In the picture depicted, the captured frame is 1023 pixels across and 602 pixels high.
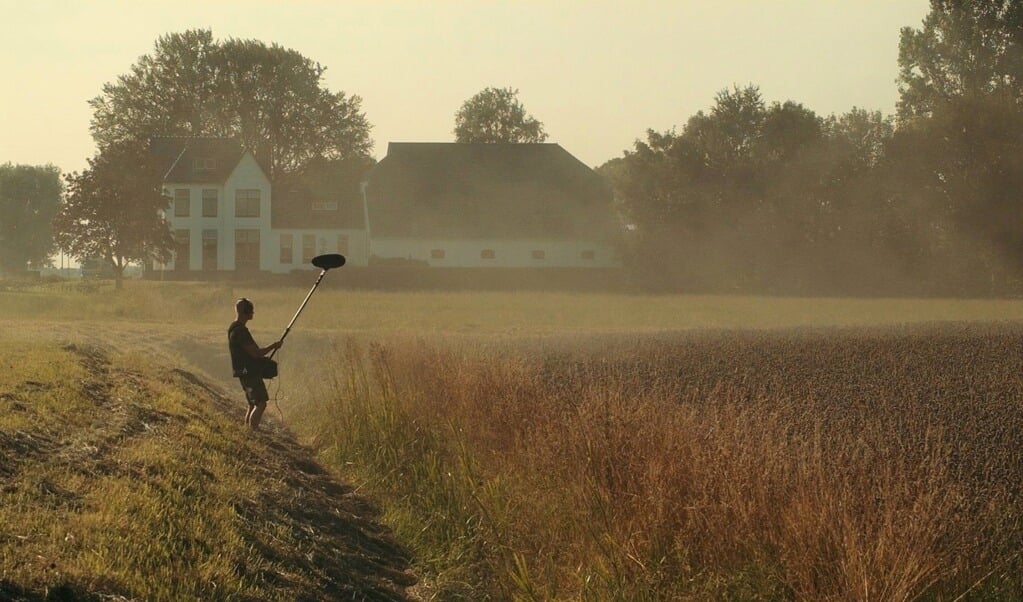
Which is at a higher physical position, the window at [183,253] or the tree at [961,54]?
the tree at [961,54]

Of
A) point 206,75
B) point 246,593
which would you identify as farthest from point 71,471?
point 206,75

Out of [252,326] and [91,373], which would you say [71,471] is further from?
[252,326]

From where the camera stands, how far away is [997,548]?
313 inches

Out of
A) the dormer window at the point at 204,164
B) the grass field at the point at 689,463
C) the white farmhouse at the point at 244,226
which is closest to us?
the grass field at the point at 689,463

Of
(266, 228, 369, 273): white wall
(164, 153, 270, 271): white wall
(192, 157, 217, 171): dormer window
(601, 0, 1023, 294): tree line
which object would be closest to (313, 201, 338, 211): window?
(266, 228, 369, 273): white wall

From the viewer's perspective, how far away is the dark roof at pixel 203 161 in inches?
3051

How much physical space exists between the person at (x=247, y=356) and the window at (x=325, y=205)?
62.1m

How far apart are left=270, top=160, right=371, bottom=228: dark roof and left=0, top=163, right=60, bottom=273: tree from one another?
57175 mm

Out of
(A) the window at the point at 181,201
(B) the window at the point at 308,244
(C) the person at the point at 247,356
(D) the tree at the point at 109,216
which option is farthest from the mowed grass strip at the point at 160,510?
(A) the window at the point at 181,201

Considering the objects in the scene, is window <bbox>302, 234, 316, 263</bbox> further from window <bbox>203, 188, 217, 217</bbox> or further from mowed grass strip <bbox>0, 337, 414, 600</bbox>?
mowed grass strip <bbox>0, 337, 414, 600</bbox>

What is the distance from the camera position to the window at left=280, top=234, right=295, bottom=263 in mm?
76375

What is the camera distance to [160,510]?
10.0 meters

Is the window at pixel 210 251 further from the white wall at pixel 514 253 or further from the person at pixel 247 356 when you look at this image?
the person at pixel 247 356

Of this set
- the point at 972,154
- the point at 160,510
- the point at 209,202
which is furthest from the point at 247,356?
the point at 209,202
